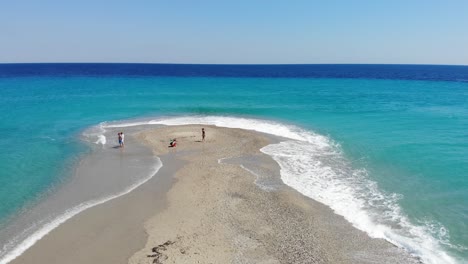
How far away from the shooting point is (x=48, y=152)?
101ft

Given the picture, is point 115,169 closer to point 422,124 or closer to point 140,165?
point 140,165

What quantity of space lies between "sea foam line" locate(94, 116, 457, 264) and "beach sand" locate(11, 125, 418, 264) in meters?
0.84

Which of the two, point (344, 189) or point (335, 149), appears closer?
point (344, 189)

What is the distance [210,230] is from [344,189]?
945 cm

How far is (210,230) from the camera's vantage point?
17.6 m

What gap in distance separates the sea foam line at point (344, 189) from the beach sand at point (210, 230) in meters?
0.84

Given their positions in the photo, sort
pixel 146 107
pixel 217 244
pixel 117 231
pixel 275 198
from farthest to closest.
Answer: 1. pixel 146 107
2. pixel 275 198
3. pixel 117 231
4. pixel 217 244

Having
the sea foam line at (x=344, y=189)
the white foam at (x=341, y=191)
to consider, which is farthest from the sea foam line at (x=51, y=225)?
the sea foam line at (x=344, y=189)

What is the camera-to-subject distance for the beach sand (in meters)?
15.4

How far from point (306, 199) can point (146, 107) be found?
39.5 metres

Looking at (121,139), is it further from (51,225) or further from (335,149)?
(335,149)

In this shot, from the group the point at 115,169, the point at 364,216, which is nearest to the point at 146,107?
the point at 115,169

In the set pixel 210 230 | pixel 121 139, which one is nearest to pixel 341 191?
pixel 210 230

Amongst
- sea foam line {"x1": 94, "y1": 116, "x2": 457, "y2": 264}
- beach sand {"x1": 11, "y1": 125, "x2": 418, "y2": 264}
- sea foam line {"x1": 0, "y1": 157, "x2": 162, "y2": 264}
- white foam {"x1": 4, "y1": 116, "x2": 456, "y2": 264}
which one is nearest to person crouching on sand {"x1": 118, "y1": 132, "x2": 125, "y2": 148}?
white foam {"x1": 4, "y1": 116, "x2": 456, "y2": 264}
